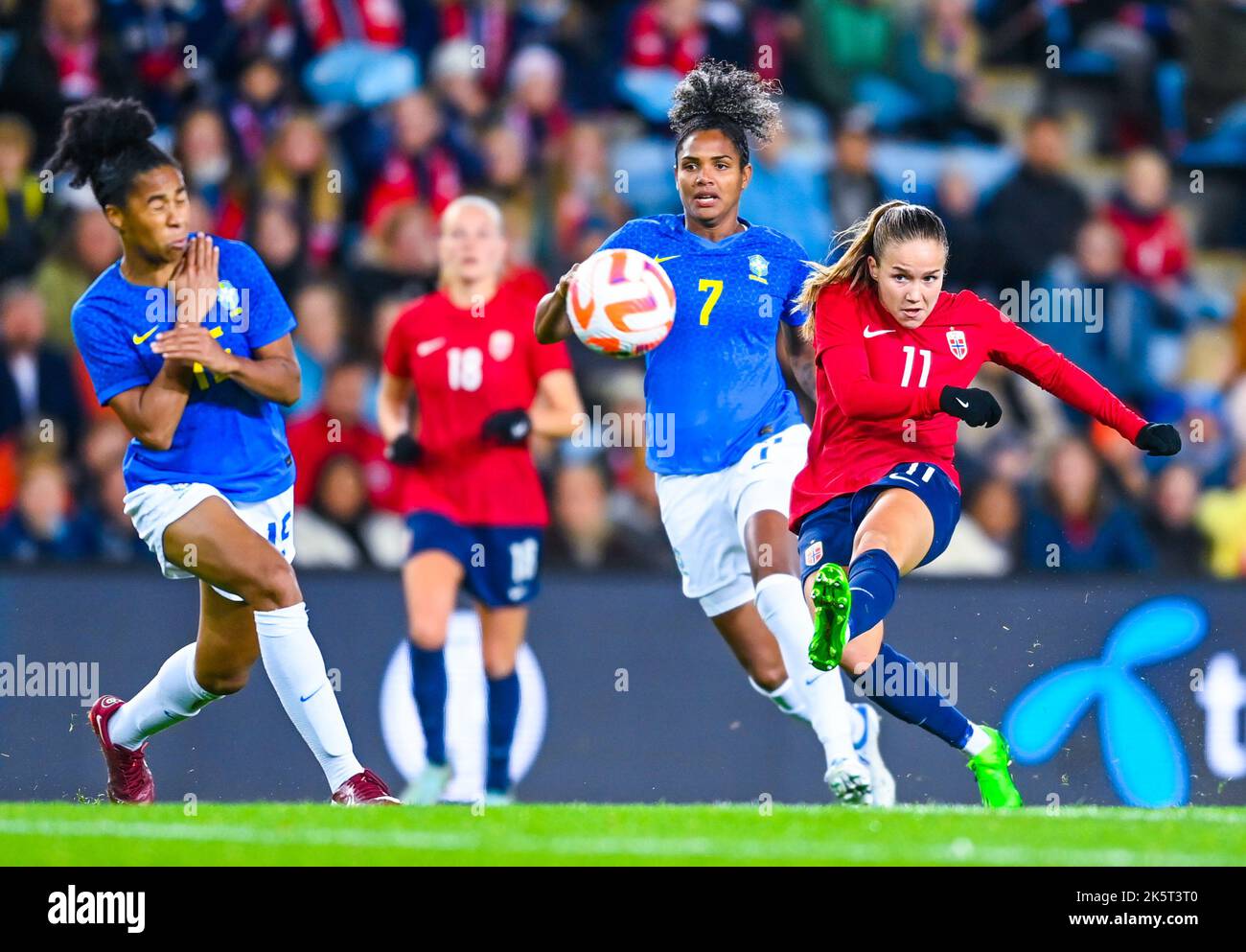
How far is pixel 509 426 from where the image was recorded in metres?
8.77

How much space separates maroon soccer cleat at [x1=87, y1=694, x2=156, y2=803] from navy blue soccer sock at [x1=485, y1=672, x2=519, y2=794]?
5.99ft

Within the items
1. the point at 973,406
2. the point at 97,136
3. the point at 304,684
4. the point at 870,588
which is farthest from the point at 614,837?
the point at 97,136

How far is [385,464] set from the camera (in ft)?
32.3

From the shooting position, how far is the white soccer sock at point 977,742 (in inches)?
261

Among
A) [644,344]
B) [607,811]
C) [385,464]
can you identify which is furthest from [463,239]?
[607,811]

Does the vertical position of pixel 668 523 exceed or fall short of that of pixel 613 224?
it falls short

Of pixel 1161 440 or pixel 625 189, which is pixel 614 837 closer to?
pixel 1161 440

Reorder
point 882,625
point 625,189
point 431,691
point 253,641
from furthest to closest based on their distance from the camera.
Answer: point 625,189, point 431,691, point 253,641, point 882,625

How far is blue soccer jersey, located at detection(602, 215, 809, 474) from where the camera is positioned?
7094 millimetres

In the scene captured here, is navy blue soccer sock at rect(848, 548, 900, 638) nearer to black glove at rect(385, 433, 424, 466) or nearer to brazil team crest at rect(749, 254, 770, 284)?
brazil team crest at rect(749, 254, 770, 284)

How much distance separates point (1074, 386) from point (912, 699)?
1154 millimetres

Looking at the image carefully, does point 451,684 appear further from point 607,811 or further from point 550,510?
point 607,811

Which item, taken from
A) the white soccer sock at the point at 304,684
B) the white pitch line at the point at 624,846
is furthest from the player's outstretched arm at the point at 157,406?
the white pitch line at the point at 624,846

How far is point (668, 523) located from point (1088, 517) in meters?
3.00
